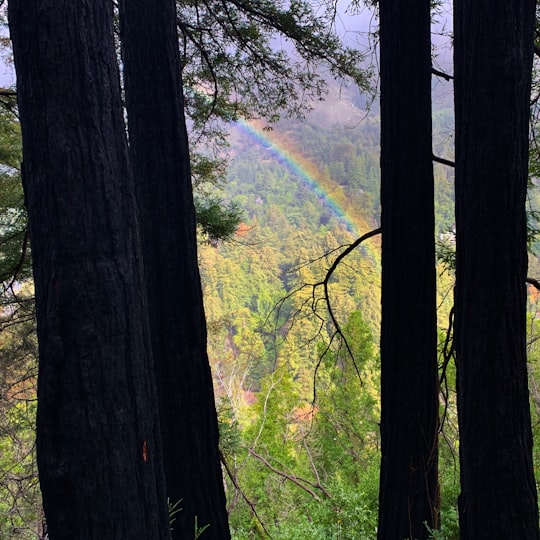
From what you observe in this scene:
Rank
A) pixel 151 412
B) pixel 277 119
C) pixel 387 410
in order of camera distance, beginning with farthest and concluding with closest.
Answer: pixel 277 119, pixel 387 410, pixel 151 412

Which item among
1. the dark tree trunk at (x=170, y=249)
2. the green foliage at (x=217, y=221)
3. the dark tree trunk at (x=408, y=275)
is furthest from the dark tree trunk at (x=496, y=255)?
the green foliage at (x=217, y=221)

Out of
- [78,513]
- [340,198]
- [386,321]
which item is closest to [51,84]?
[78,513]

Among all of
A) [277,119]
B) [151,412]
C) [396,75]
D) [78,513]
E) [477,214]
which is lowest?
[78,513]

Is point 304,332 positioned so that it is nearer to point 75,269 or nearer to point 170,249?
point 170,249

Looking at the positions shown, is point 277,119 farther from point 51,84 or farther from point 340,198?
point 340,198

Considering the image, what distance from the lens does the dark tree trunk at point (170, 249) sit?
2.54 meters

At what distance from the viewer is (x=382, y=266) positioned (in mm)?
2715

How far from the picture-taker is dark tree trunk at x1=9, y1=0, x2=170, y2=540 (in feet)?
4.07

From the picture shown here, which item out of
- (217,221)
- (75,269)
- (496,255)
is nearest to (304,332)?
(217,221)

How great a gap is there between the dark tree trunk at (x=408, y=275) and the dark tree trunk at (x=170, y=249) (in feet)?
3.49

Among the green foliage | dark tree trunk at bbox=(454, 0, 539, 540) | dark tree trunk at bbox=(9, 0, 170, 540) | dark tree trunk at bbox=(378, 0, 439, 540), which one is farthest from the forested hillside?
dark tree trunk at bbox=(9, 0, 170, 540)

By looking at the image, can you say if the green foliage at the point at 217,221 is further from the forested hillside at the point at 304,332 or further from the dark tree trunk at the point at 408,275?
the dark tree trunk at the point at 408,275

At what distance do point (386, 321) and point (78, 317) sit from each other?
6.16 ft

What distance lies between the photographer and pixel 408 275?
2.59 metres
